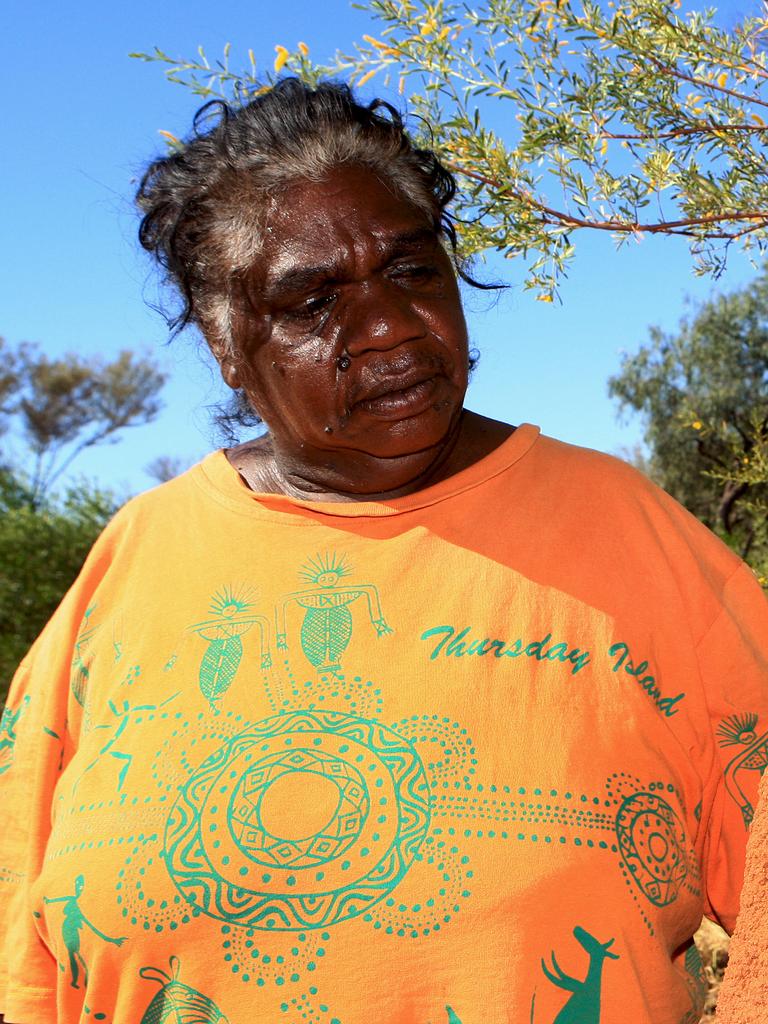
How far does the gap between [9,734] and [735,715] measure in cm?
149

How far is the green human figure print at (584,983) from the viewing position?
177cm

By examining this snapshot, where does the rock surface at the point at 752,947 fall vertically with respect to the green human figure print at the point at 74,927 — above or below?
above

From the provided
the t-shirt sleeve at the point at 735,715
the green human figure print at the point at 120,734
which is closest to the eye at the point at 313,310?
the green human figure print at the point at 120,734

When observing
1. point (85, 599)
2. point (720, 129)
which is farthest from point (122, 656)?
point (720, 129)

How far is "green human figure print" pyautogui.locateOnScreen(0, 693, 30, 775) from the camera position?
2.41 m

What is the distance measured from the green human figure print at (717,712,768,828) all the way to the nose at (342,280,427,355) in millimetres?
920

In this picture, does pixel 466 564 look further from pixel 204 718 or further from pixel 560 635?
pixel 204 718

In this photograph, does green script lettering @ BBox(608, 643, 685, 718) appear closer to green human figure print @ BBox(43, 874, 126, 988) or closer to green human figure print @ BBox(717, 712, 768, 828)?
green human figure print @ BBox(717, 712, 768, 828)

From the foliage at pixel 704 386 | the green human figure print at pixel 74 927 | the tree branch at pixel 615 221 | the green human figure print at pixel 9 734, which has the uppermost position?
the foliage at pixel 704 386

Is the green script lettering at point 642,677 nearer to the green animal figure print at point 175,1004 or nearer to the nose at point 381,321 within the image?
the nose at point 381,321

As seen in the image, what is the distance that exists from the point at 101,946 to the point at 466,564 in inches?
37.3

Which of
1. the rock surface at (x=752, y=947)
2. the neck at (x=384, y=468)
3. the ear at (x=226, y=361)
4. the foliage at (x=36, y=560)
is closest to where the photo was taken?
the rock surface at (x=752, y=947)

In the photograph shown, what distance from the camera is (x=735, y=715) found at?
77.3 inches

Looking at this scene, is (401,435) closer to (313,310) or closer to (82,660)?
(313,310)
